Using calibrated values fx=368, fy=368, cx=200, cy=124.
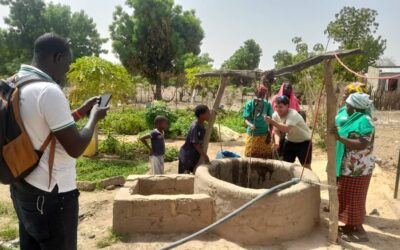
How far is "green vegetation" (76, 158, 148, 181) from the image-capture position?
22.0ft

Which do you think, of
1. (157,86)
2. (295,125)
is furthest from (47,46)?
(157,86)

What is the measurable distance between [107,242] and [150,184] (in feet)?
3.57

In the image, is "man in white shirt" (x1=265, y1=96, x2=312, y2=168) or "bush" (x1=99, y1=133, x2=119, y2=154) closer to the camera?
"man in white shirt" (x1=265, y1=96, x2=312, y2=168)

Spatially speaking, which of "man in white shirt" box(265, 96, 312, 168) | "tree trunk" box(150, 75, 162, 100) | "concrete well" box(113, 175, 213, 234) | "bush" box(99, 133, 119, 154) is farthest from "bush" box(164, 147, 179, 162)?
"tree trunk" box(150, 75, 162, 100)

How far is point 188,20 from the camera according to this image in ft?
84.8

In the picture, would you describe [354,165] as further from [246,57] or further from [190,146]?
[246,57]

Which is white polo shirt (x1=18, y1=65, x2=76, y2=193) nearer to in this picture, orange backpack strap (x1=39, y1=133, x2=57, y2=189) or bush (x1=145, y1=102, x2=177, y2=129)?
orange backpack strap (x1=39, y1=133, x2=57, y2=189)

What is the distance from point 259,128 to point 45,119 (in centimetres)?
381

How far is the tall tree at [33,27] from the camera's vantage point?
2708 cm

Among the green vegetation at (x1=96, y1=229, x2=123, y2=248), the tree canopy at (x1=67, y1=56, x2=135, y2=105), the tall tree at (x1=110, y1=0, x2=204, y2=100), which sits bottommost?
the green vegetation at (x1=96, y1=229, x2=123, y2=248)

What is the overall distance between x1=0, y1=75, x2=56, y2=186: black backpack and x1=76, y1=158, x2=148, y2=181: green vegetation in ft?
15.5

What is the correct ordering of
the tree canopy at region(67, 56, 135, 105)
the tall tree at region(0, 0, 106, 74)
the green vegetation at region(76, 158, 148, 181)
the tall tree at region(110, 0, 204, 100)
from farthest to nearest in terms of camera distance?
1. the tall tree at region(0, 0, 106, 74)
2. the tall tree at region(110, 0, 204, 100)
3. the tree canopy at region(67, 56, 135, 105)
4. the green vegetation at region(76, 158, 148, 181)

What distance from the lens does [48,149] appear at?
1880mm

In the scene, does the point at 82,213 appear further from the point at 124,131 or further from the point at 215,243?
the point at 124,131
